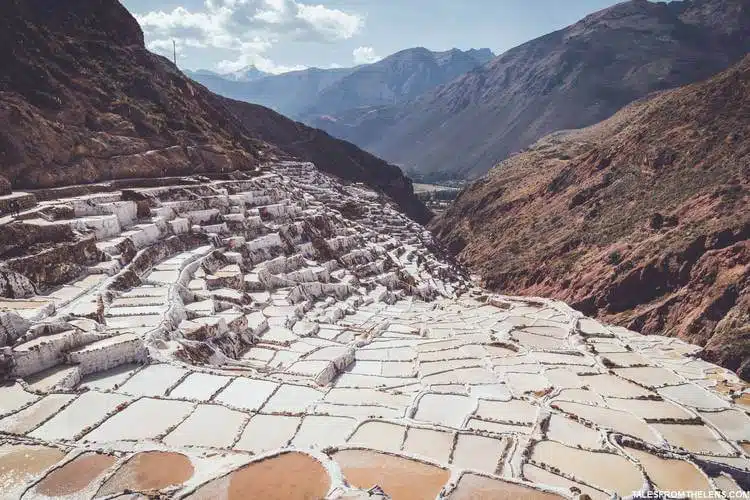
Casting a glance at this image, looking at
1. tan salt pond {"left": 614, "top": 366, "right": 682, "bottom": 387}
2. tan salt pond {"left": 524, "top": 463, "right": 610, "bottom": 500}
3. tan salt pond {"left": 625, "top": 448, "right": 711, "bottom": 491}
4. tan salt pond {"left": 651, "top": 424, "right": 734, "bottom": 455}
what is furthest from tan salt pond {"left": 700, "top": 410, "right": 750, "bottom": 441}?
tan salt pond {"left": 524, "top": 463, "right": 610, "bottom": 500}

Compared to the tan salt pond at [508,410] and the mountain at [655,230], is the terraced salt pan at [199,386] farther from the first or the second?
the mountain at [655,230]

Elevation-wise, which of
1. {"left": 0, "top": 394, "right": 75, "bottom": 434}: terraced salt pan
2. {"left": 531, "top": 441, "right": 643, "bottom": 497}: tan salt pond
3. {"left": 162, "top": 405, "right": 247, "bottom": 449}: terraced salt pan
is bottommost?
{"left": 531, "top": 441, "right": 643, "bottom": 497}: tan salt pond

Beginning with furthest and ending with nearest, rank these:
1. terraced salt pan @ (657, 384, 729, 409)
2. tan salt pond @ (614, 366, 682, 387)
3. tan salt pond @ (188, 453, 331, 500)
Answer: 1. tan salt pond @ (614, 366, 682, 387)
2. terraced salt pan @ (657, 384, 729, 409)
3. tan salt pond @ (188, 453, 331, 500)

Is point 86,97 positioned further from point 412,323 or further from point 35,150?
point 412,323

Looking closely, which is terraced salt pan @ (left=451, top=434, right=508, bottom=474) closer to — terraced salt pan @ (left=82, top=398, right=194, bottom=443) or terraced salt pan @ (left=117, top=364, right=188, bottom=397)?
terraced salt pan @ (left=82, top=398, right=194, bottom=443)

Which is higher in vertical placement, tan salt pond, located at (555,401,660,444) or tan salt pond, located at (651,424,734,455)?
tan salt pond, located at (555,401,660,444)

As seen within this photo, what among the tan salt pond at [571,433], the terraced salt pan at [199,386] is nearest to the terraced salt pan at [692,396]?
the tan salt pond at [571,433]
